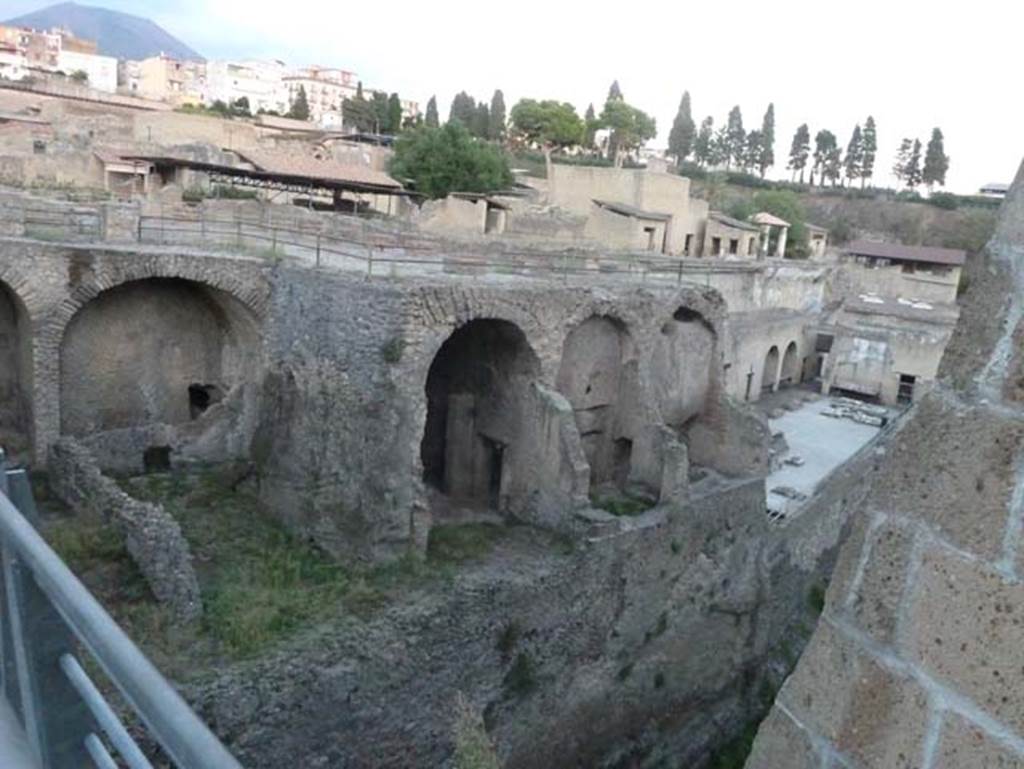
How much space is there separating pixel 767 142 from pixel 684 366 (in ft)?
256

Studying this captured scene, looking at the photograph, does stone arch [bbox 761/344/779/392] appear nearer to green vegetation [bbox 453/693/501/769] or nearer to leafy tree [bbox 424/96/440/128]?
green vegetation [bbox 453/693/501/769]

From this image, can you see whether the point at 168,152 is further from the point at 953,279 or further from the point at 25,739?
the point at 953,279

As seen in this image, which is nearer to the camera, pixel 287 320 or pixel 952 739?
pixel 952 739

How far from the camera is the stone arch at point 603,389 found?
16.4 m

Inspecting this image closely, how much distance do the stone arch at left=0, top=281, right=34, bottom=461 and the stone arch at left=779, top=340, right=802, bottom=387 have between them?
85.2 feet

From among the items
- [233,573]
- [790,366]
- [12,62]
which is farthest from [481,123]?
[233,573]

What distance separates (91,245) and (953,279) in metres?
42.9

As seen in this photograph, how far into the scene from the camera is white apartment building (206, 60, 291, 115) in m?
124

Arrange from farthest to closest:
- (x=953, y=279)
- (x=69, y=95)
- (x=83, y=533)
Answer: (x=69, y=95)
(x=953, y=279)
(x=83, y=533)

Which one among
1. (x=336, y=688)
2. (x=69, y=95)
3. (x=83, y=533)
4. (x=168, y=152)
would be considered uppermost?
(x=69, y=95)

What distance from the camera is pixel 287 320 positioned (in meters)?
14.6

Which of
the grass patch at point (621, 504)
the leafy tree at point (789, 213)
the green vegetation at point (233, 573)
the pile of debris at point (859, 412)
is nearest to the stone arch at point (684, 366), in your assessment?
the grass patch at point (621, 504)

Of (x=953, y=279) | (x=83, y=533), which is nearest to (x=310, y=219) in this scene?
(x=83, y=533)

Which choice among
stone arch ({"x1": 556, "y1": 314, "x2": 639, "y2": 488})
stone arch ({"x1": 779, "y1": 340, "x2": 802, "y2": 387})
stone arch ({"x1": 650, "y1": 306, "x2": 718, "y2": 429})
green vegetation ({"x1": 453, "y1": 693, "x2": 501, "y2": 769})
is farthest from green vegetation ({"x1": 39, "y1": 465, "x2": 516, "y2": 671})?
stone arch ({"x1": 779, "y1": 340, "x2": 802, "y2": 387})
